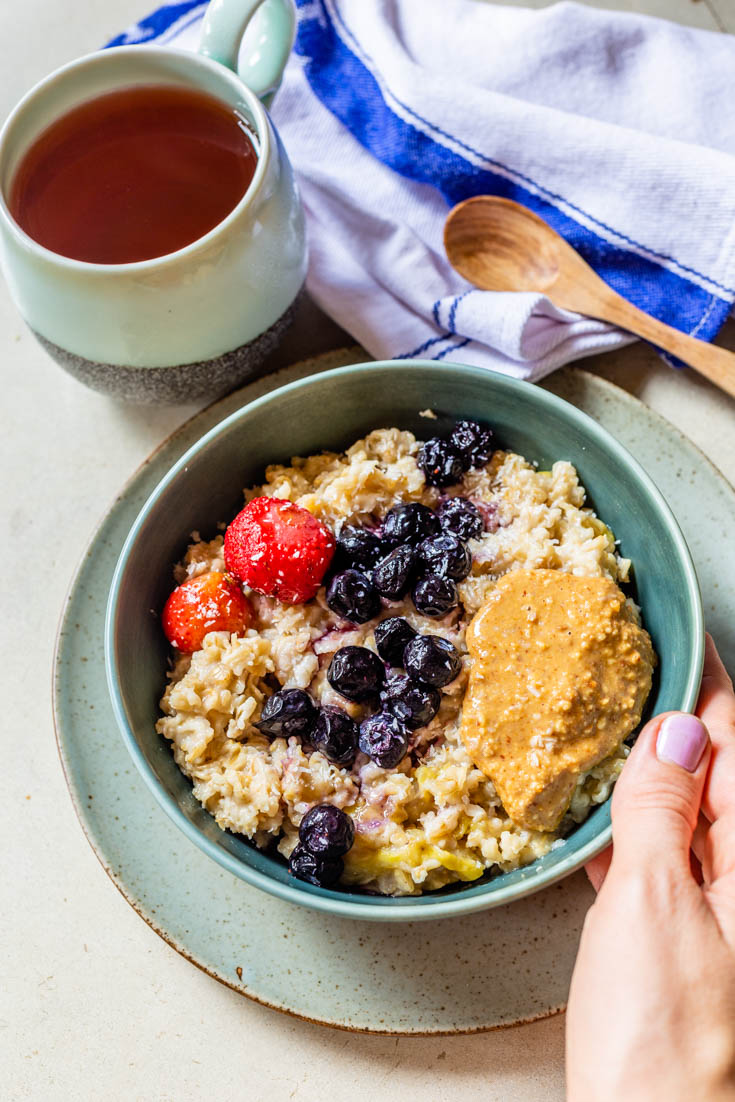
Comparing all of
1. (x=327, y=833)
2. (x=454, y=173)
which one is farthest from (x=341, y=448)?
(x=327, y=833)

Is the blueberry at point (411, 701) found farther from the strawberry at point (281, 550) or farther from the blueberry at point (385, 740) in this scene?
the strawberry at point (281, 550)

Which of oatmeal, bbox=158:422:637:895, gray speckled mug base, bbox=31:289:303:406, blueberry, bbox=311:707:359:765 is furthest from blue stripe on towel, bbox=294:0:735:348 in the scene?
blueberry, bbox=311:707:359:765

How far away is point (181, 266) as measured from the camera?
179cm

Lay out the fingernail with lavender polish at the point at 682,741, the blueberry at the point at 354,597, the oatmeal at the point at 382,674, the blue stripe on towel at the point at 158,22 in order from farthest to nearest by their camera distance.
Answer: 1. the blue stripe on towel at the point at 158,22
2. the blueberry at the point at 354,597
3. the oatmeal at the point at 382,674
4. the fingernail with lavender polish at the point at 682,741

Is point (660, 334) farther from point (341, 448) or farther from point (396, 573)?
point (396, 573)

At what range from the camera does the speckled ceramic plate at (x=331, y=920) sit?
1749 mm

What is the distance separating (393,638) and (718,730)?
1.85 ft

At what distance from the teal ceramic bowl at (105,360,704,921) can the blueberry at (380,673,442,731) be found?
0.29 metres

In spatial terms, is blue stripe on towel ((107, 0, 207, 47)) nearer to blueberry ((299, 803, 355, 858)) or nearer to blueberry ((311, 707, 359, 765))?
blueberry ((311, 707, 359, 765))

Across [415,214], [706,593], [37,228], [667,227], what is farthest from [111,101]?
[706,593]

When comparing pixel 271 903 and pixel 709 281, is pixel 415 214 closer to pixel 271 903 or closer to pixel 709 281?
pixel 709 281

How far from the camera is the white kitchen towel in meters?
2.17

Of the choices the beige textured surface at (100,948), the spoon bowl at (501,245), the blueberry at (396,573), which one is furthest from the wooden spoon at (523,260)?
the blueberry at (396,573)

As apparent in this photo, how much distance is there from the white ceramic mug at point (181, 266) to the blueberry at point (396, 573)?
57 cm
